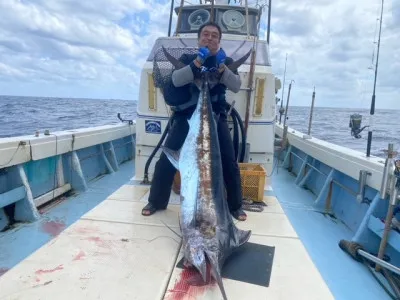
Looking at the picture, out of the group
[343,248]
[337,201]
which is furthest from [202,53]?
[337,201]

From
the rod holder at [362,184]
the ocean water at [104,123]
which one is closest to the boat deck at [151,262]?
the rod holder at [362,184]

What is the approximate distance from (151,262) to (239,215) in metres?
1.24

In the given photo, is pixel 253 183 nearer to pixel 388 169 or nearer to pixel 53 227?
pixel 388 169

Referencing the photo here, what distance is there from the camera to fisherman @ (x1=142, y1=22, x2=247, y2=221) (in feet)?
10.3

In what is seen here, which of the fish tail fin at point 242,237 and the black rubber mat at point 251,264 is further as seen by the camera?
the fish tail fin at point 242,237

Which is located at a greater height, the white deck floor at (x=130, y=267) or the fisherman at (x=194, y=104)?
the fisherman at (x=194, y=104)

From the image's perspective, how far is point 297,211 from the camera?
472 cm

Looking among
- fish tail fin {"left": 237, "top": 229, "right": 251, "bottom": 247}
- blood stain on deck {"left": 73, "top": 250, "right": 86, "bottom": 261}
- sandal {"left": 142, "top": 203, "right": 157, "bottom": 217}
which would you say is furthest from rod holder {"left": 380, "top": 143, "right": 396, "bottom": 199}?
blood stain on deck {"left": 73, "top": 250, "right": 86, "bottom": 261}

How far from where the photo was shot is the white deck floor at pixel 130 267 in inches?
80.2

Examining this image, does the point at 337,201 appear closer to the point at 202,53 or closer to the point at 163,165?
the point at 163,165

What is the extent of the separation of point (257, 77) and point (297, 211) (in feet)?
6.60

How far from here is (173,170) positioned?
3.50 metres

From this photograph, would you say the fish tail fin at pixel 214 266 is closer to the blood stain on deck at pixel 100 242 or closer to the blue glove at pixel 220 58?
the blood stain on deck at pixel 100 242

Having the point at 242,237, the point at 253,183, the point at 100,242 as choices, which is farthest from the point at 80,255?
the point at 253,183
